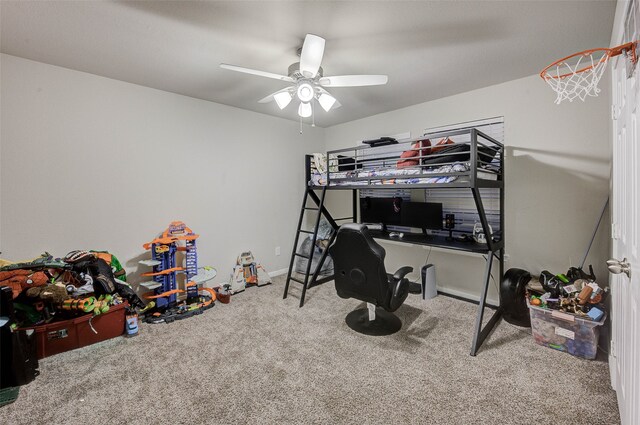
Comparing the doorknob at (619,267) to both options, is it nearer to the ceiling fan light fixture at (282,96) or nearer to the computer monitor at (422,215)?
the computer monitor at (422,215)

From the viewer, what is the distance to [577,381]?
1.88 m

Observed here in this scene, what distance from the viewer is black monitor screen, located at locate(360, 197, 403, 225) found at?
3721mm

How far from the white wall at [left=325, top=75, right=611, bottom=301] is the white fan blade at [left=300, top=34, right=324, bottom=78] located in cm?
216

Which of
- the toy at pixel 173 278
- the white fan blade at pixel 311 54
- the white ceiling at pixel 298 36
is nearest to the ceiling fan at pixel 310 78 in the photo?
the white fan blade at pixel 311 54

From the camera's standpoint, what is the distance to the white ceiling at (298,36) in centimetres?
175

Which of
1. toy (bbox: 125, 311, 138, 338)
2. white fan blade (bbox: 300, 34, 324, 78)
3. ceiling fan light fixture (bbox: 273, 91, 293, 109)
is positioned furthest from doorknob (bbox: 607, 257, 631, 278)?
toy (bbox: 125, 311, 138, 338)

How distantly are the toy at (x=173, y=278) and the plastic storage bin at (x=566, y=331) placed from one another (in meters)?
3.19

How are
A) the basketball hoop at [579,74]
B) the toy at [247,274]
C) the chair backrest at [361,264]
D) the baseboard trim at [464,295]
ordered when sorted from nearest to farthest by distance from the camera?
the basketball hoop at [579,74] → the chair backrest at [361,264] → the baseboard trim at [464,295] → the toy at [247,274]

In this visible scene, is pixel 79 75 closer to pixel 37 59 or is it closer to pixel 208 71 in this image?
pixel 37 59

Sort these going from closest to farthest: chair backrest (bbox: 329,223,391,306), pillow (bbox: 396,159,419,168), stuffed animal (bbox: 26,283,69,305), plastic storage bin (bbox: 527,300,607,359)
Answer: plastic storage bin (bbox: 527,300,607,359) → stuffed animal (bbox: 26,283,69,305) → chair backrest (bbox: 329,223,391,306) → pillow (bbox: 396,159,419,168)

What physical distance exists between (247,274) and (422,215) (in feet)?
8.00

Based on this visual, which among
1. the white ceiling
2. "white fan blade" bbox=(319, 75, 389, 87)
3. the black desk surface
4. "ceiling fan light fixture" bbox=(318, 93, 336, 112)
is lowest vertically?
the black desk surface

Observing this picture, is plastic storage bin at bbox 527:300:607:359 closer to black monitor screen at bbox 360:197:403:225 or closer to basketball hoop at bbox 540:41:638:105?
basketball hoop at bbox 540:41:638:105

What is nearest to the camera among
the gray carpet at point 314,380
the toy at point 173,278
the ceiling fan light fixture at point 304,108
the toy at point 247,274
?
the gray carpet at point 314,380
